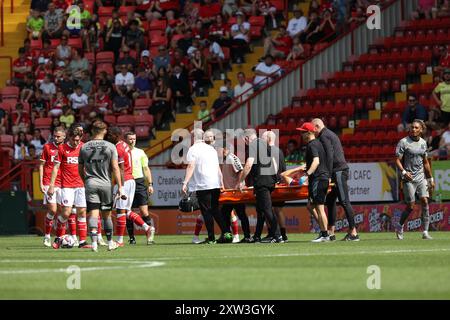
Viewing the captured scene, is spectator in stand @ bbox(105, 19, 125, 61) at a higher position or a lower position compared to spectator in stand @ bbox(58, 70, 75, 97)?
higher

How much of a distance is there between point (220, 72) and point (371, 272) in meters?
23.6

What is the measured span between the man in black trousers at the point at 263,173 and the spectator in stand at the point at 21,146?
14.3 meters

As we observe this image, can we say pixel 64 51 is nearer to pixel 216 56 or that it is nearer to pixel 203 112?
pixel 216 56

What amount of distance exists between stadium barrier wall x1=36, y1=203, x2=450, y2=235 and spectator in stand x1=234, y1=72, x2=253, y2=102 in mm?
4415

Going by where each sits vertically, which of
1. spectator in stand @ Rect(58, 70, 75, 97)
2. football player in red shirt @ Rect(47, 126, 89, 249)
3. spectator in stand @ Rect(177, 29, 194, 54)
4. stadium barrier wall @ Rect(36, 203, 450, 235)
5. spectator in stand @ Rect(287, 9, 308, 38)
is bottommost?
stadium barrier wall @ Rect(36, 203, 450, 235)

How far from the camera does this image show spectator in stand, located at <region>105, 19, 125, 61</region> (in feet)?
127

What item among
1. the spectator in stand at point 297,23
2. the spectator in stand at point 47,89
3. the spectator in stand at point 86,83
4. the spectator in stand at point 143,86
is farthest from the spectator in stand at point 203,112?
the spectator in stand at point 47,89

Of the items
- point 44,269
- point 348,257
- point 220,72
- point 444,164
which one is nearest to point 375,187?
point 444,164

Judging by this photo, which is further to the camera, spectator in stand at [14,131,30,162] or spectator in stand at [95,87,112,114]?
spectator in stand at [95,87,112,114]

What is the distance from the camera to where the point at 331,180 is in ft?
76.4

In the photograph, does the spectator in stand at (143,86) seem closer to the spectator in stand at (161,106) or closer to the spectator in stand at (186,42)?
the spectator in stand at (161,106)

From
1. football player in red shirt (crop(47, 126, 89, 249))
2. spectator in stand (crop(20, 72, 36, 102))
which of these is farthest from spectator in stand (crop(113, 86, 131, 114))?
football player in red shirt (crop(47, 126, 89, 249))

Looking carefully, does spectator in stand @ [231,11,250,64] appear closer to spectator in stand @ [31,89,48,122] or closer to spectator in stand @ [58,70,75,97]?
spectator in stand @ [58,70,75,97]
